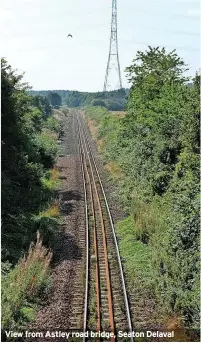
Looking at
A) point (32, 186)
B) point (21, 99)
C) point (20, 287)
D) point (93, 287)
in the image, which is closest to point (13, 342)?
point (20, 287)

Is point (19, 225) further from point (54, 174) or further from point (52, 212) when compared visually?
point (54, 174)

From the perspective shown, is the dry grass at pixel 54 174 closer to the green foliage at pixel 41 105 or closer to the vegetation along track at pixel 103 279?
the vegetation along track at pixel 103 279

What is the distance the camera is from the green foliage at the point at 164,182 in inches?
559

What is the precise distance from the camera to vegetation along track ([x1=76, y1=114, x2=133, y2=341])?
12.9 m

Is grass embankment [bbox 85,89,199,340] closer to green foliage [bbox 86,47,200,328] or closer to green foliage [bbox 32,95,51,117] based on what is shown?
green foliage [bbox 86,47,200,328]

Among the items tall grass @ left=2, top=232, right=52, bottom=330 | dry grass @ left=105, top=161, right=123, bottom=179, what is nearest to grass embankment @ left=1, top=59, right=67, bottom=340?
tall grass @ left=2, top=232, right=52, bottom=330

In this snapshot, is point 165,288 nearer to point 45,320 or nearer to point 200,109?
point 45,320

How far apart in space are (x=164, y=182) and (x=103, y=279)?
8.27 metres

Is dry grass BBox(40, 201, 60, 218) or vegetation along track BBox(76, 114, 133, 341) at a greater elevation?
dry grass BBox(40, 201, 60, 218)

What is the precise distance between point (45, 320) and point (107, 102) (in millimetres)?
146646

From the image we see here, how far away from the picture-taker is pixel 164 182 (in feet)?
75.5

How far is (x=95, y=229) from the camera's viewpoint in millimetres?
21875

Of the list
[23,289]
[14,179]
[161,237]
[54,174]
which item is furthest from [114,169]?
[23,289]

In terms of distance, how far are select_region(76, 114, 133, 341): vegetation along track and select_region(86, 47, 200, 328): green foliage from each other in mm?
703
